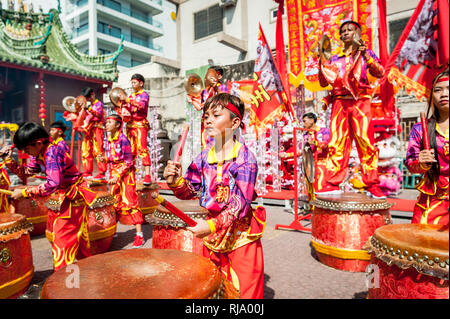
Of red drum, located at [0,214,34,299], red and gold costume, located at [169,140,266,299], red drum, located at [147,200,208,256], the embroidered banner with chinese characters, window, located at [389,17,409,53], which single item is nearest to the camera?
red and gold costume, located at [169,140,266,299]

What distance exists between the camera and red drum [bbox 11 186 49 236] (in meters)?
4.80

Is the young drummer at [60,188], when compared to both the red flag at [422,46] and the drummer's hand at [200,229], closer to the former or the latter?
the drummer's hand at [200,229]

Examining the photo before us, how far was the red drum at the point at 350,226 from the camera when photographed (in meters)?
3.14

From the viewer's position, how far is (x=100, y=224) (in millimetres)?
3971

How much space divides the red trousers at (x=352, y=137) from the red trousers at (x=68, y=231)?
10.4 feet

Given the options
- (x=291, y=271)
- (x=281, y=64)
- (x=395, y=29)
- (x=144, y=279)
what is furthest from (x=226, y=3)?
(x=144, y=279)

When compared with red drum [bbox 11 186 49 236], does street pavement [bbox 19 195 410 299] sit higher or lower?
lower

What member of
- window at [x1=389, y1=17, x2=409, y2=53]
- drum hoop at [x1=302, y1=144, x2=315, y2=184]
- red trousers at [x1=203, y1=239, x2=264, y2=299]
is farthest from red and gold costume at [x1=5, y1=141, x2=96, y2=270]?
window at [x1=389, y1=17, x2=409, y2=53]

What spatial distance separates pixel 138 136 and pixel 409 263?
17.1 feet

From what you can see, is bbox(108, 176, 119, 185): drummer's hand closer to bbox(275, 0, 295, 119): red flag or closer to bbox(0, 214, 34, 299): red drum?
bbox(0, 214, 34, 299): red drum

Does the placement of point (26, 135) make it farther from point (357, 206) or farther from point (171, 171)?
point (357, 206)

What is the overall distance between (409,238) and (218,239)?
3.47 feet

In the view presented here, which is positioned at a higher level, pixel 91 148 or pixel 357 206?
pixel 91 148

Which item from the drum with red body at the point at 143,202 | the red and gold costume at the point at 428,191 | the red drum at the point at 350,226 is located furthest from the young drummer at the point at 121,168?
the red and gold costume at the point at 428,191
